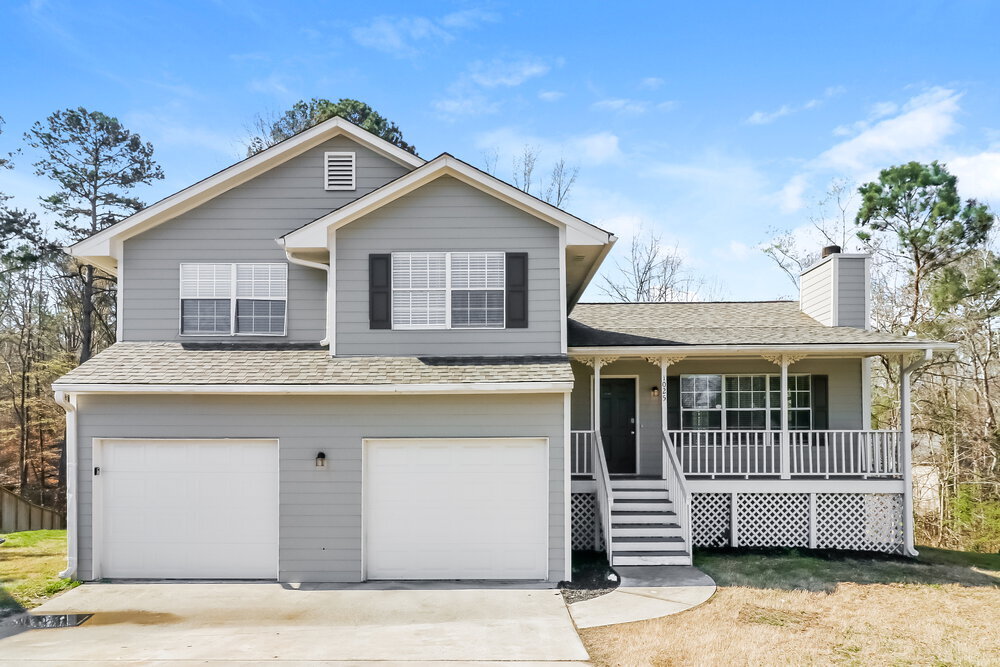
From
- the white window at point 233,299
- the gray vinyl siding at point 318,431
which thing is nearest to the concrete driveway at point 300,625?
the gray vinyl siding at point 318,431

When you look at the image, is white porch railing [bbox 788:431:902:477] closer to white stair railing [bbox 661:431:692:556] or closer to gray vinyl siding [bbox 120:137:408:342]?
white stair railing [bbox 661:431:692:556]

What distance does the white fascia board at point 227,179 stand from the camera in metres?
10.5

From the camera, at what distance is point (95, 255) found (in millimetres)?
10562

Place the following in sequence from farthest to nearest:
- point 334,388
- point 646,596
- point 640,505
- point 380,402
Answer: point 640,505 → point 380,402 → point 334,388 → point 646,596

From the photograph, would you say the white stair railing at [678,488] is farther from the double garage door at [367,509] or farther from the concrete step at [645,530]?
the double garage door at [367,509]

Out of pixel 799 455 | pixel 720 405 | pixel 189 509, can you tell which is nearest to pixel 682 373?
pixel 720 405

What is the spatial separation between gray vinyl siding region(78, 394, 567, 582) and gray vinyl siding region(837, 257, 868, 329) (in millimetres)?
6914

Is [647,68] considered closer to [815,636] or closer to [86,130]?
[815,636]

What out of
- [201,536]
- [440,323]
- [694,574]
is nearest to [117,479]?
[201,536]

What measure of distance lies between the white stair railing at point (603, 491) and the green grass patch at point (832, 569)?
1.51m

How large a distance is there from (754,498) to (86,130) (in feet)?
82.1

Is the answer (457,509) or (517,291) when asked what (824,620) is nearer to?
(457,509)

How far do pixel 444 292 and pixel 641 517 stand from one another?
16.3 ft

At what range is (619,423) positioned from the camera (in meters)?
12.6
